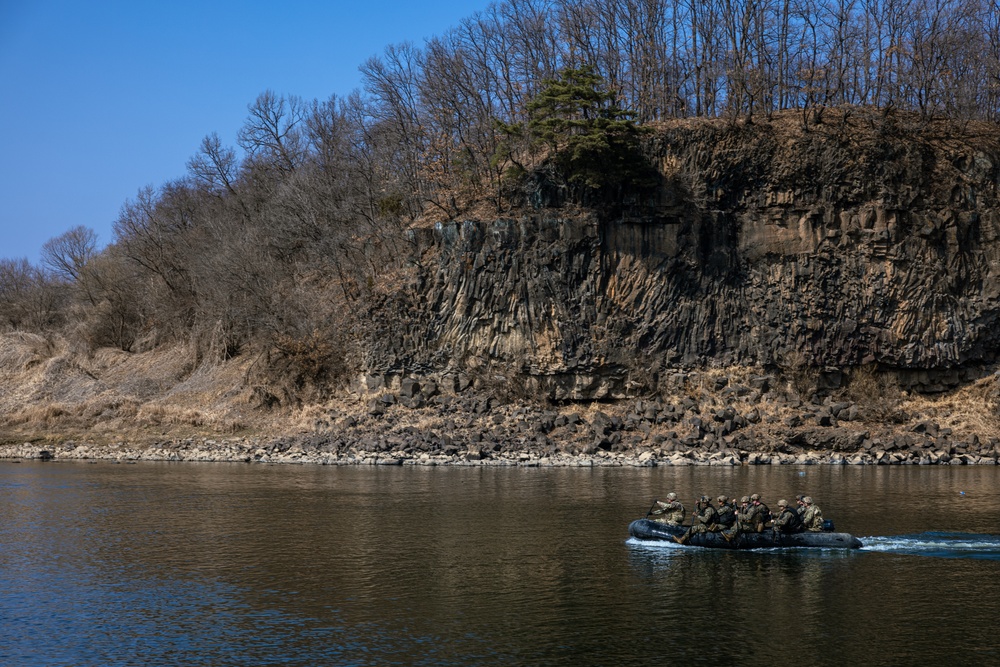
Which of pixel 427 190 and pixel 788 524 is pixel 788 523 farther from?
pixel 427 190

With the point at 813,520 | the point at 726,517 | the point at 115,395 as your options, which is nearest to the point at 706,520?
the point at 726,517

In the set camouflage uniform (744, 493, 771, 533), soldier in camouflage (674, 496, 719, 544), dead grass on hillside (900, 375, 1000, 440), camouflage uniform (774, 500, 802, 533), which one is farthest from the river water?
dead grass on hillside (900, 375, 1000, 440)

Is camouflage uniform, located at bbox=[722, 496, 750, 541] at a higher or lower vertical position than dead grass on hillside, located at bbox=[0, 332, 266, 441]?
lower

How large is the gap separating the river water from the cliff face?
659 inches

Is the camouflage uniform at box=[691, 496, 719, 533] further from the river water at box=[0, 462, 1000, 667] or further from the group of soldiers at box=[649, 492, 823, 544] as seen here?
the river water at box=[0, 462, 1000, 667]

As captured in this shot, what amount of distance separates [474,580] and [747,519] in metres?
9.51

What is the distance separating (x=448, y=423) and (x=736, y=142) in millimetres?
25670

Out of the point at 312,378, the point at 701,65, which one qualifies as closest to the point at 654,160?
the point at 701,65

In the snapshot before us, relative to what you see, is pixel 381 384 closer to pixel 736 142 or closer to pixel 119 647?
pixel 736 142

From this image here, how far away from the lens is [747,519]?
2908cm

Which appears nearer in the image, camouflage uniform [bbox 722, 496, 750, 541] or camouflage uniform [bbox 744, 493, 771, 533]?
camouflage uniform [bbox 722, 496, 750, 541]

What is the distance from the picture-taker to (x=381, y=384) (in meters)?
58.3

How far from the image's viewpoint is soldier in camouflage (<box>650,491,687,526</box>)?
1169 inches

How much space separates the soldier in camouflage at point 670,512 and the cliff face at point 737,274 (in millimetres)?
25910
